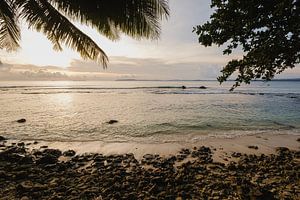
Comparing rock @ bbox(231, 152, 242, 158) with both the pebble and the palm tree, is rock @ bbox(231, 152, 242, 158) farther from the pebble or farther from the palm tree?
the palm tree

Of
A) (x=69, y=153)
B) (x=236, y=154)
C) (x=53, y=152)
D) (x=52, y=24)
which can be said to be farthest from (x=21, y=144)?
(x=236, y=154)

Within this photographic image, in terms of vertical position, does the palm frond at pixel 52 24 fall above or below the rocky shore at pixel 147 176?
above

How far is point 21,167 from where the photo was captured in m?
6.77

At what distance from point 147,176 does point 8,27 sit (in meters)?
6.08

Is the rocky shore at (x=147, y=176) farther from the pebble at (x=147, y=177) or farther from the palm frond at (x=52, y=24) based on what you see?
the palm frond at (x=52, y=24)

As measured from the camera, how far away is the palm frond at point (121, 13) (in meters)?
6.61

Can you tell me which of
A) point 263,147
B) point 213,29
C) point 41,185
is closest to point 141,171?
point 41,185

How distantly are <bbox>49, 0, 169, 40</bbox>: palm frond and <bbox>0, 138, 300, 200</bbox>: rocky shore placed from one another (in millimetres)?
3995

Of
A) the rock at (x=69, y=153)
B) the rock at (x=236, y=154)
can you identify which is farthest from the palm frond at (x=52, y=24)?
the rock at (x=236, y=154)

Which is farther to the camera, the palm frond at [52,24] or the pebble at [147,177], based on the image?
the palm frond at [52,24]

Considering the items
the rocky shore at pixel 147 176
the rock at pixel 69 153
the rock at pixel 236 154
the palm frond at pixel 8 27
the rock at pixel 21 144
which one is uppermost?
the palm frond at pixel 8 27

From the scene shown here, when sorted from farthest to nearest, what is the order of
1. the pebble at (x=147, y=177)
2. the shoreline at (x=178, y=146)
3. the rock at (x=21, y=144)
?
1. the rock at (x=21, y=144)
2. the shoreline at (x=178, y=146)
3. the pebble at (x=147, y=177)

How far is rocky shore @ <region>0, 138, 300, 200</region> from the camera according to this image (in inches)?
198

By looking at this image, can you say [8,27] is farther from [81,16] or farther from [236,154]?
[236,154]
